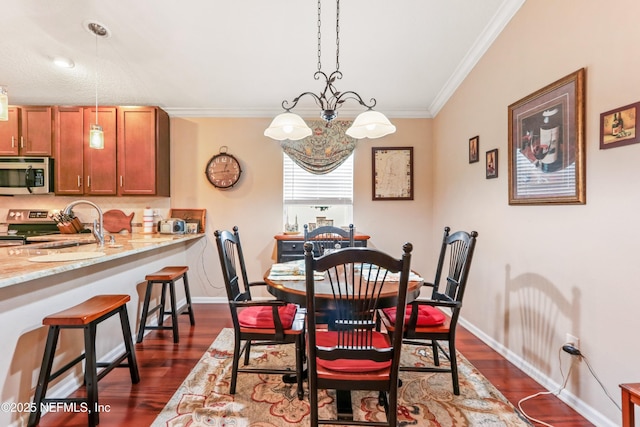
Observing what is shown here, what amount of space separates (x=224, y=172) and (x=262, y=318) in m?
2.47

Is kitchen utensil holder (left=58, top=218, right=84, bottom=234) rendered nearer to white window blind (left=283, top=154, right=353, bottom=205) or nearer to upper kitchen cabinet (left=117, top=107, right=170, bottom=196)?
upper kitchen cabinet (left=117, top=107, right=170, bottom=196)

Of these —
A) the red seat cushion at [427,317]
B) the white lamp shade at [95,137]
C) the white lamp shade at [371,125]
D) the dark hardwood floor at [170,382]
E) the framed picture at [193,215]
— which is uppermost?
the white lamp shade at [95,137]

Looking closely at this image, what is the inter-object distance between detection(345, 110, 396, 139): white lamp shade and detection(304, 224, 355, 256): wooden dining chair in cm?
105

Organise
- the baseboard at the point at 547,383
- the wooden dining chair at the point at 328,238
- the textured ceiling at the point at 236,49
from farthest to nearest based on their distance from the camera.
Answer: the wooden dining chair at the point at 328,238 → the textured ceiling at the point at 236,49 → the baseboard at the point at 547,383

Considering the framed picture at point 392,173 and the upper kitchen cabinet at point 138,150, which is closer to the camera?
the upper kitchen cabinet at point 138,150

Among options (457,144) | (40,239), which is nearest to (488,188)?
(457,144)

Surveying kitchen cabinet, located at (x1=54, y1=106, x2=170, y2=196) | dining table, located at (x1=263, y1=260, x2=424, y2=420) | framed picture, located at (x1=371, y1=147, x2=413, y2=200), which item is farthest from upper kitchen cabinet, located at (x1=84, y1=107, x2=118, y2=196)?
framed picture, located at (x1=371, y1=147, x2=413, y2=200)

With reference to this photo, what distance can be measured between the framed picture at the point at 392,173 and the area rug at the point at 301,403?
2.22 m

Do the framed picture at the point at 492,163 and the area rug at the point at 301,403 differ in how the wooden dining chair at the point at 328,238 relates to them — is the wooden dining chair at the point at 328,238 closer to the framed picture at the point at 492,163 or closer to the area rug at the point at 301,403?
the area rug at the point at 301,403

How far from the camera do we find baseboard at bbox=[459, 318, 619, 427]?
1.62 meters

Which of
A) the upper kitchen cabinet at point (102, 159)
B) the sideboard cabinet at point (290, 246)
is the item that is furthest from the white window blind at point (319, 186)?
the upper kitchen cabinet at point (102, 159)

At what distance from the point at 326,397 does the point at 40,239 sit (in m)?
3.66

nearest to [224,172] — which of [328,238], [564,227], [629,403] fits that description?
[328,238]

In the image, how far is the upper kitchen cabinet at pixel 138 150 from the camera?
3529 mm
